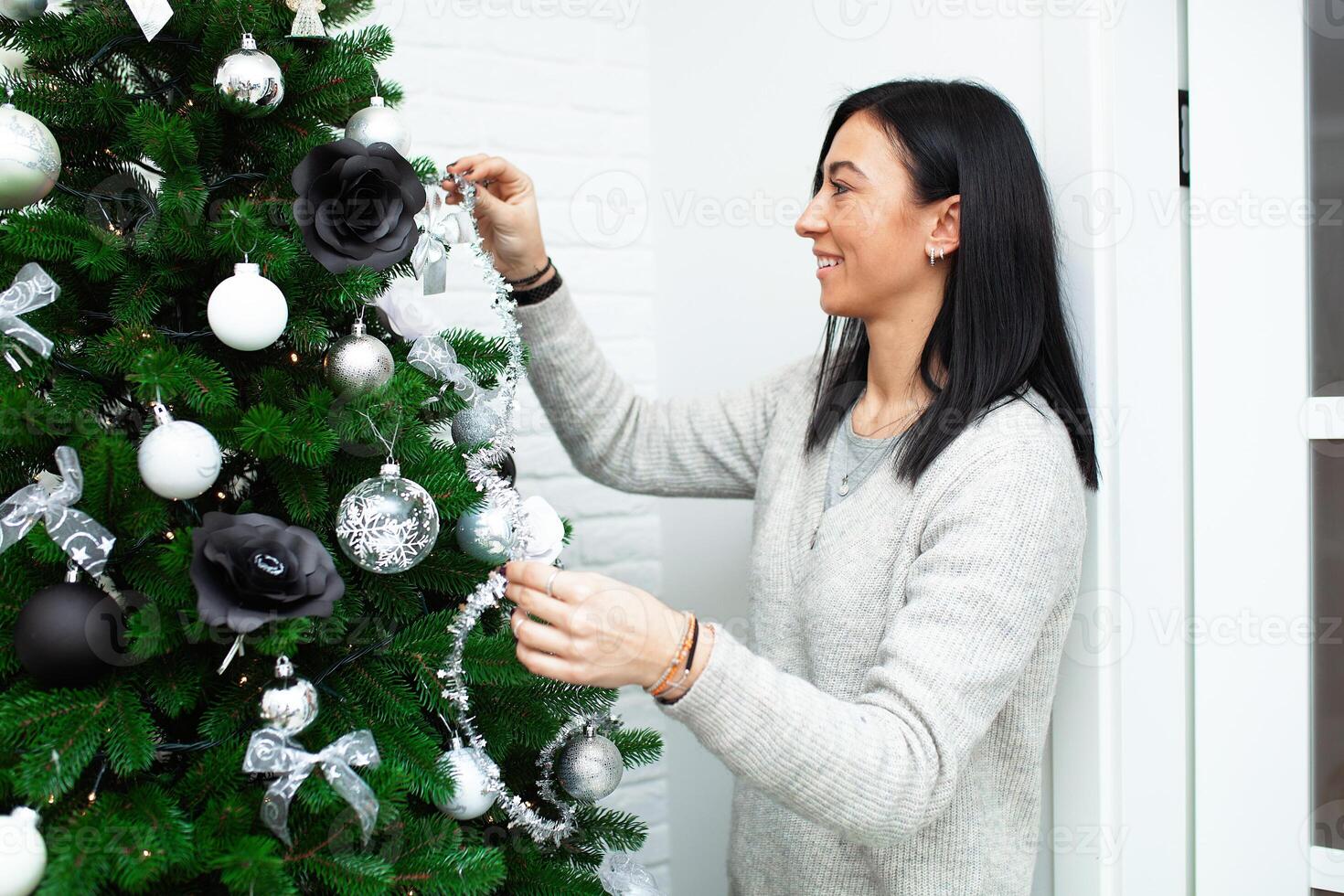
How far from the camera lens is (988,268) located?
3.44 feet

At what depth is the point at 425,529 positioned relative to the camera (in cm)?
72

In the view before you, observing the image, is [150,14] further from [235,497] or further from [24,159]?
[235,497]

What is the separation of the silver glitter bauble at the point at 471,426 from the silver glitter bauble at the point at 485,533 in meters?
0.09

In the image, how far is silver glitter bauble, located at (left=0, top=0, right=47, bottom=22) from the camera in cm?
75

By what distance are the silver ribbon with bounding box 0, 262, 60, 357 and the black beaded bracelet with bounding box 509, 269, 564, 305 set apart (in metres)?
0.59

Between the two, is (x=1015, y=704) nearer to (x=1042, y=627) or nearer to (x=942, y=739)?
(x=1042, y=627)

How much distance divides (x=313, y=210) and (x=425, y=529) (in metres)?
0.25

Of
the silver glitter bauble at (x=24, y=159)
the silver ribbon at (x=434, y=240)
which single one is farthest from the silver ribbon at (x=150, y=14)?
the silver ribbon at (x=434, y=240)

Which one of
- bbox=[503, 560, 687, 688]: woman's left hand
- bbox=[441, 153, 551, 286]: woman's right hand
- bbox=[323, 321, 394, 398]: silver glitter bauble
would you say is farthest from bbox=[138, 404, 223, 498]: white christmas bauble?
bbox=[441, 153, 551, 286]: woman's right hand

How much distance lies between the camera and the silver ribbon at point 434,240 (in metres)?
0.89

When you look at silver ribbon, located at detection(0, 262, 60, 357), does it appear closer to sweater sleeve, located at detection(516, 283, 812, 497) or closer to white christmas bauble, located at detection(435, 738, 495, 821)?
white christmas bauble, located at detection(435, 738, 495, 821)

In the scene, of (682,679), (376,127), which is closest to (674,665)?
(682,679)

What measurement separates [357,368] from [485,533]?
16 centimetres

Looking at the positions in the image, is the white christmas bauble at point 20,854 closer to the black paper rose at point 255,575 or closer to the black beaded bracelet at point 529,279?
the black paper rose at point 255,575
